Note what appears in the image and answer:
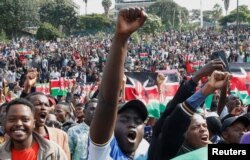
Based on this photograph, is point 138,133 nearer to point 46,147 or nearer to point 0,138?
point 46,147

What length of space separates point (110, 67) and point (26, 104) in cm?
122

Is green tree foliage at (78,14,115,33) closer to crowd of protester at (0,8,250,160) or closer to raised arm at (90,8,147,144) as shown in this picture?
crowd of protester at (0,8,250,160)

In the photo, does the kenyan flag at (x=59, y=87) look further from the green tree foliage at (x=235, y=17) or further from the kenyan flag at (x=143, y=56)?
the green tree foliage at (x=235, y=17)

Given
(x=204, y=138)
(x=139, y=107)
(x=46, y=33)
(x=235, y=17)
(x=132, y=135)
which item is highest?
(x=235, y=17)

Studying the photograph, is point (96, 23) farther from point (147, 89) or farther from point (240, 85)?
point (147, 89)

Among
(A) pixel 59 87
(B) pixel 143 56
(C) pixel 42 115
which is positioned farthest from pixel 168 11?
(C) pixel 42 115

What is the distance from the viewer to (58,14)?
5709 cm

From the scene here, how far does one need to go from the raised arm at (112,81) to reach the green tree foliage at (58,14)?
179ft

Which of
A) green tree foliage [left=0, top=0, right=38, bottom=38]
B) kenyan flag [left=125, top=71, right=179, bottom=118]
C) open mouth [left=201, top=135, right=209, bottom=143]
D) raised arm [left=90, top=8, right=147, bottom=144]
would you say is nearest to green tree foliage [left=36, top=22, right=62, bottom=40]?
green tree foliage [left=0, top=0, right=38, bottom=38]

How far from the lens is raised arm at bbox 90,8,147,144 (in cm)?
239

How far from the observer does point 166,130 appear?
10.3 ft

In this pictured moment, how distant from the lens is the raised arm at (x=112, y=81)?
2387 millimetres

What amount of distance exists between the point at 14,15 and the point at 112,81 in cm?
4449

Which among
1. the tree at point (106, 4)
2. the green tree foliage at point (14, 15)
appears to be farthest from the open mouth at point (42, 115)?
the tree at point (106, 4)
